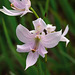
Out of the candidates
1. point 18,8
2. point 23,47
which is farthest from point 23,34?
point 18,8

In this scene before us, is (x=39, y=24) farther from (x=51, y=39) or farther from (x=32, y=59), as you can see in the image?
(x=32, y=59)

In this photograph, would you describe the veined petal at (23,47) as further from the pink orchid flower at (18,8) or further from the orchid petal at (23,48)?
the pink orchid flower at (18,8)

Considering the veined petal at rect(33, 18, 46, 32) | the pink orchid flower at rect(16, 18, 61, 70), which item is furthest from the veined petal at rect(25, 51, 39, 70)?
the veined petal at rect(33, 18, 46, 32)

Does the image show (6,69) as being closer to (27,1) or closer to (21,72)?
(21,72)

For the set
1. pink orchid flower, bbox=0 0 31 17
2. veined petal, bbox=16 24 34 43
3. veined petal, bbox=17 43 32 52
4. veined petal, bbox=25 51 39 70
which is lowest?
veined petal, bbox=25 51 39 70

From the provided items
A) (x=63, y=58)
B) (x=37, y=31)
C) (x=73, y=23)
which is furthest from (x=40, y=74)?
(x=73, y=23)

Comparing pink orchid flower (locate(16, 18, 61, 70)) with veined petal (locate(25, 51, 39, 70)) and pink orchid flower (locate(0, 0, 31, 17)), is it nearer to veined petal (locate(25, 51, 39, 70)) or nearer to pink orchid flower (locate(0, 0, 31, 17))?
veined petal (locate(25, 51, 39, 70))

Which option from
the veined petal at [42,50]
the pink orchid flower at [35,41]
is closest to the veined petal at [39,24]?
the pink orchid flower at [35,41]
